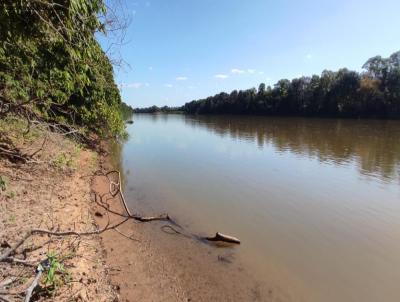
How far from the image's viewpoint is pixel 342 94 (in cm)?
6631

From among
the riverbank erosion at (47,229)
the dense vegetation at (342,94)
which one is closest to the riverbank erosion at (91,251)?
the riverbank erosion at (47,229)

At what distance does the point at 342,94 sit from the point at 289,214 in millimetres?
62411

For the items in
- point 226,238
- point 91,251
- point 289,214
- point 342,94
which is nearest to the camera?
point 91,251

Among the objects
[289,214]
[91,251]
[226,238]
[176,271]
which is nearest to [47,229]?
[91,251]

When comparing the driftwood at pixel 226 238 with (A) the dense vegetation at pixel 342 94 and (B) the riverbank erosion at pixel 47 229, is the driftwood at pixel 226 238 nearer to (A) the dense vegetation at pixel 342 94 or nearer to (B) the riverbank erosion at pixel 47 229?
(B) the riverbank erosion at pixel 47 229

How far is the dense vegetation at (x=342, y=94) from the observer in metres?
61.2

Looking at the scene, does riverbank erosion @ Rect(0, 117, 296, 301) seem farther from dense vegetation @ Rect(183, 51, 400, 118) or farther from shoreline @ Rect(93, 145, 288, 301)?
dense vegetation @ Rect(183, 51, 400, 118)

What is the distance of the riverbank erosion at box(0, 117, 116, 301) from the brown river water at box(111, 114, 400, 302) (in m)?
2.20

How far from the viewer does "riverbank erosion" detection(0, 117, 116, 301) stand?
180 inches

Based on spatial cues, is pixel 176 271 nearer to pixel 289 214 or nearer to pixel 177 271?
pixel 177 271

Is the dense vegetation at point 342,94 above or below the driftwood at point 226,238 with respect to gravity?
above

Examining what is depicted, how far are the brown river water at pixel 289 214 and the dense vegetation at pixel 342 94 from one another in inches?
1750

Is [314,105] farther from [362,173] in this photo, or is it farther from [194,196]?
[194,196]

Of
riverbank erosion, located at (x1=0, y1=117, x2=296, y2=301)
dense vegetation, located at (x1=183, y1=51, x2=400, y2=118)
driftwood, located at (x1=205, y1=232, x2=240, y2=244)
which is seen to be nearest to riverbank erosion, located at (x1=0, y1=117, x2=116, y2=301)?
riverbank erosion, located at (x1=0, y1=117, x2=296, y2=301)
